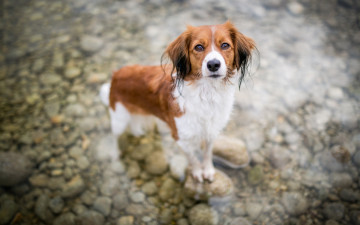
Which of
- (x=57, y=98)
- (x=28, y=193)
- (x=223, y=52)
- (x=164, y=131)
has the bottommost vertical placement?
(x=28, y=193)

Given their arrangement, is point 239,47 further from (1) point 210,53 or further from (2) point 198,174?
(2) point 198,174

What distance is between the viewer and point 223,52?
2119 mm

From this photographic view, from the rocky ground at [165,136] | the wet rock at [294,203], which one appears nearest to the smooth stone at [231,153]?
the rocky ground at [165,136]

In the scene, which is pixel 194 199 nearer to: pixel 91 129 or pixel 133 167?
pixel 133 167

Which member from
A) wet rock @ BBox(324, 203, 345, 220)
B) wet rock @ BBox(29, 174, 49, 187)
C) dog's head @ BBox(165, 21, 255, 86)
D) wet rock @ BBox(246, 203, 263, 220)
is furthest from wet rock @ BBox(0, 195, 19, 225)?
wet rock @ BBox(324, 203, 345, 220)

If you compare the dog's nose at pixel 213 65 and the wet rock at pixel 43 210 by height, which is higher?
the dog's nose at pixel 213 65

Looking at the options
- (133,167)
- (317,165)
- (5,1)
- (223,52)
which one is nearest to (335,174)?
(317,165)

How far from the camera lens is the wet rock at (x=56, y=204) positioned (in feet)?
10.0

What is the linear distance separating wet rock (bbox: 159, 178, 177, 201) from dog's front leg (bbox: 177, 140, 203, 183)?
0.98ft

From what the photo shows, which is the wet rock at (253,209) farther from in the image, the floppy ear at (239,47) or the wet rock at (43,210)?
the wet rock at (43,210)

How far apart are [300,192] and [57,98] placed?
3.85m

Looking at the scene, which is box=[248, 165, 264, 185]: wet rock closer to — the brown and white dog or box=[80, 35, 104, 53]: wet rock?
the brown and white dog

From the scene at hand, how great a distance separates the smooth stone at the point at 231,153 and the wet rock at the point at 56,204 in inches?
79.4

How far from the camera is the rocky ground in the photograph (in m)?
3.03
